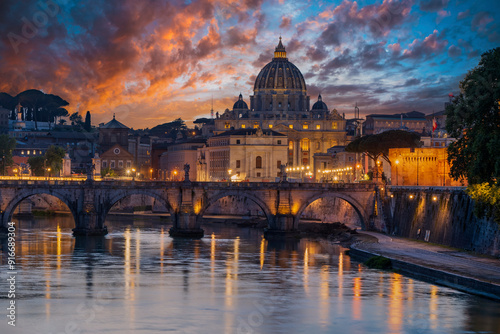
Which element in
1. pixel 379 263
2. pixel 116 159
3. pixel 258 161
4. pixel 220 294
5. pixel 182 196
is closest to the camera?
pixel 220 294

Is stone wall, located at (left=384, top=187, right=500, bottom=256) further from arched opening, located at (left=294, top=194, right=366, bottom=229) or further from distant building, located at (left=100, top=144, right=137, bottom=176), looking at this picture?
distant building, located at (left=100, top=144, right=137, bottom=176)

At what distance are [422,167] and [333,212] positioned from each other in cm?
1952

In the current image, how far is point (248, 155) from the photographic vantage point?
540 feet

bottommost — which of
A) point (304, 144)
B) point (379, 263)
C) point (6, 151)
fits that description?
point (379, 263)

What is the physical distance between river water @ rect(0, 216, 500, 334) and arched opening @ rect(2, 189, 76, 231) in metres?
9.89

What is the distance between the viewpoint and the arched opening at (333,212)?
80938 millimetres

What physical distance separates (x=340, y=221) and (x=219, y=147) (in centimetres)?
7842

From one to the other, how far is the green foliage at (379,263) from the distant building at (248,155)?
4102 inches

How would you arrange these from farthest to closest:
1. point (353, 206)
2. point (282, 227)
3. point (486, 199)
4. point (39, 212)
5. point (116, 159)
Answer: point (116, 159)
point (39, 212)
point (353, 206)
point (282, 227)
point (486, 199)

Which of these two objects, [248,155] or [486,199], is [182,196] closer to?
[486,199]

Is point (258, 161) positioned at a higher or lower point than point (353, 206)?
higher

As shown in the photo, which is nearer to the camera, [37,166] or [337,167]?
[37,166]

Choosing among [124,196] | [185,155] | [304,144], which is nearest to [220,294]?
[124,196]

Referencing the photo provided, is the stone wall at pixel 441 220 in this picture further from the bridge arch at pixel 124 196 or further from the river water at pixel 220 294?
the bridge arch at pixel 124 196
